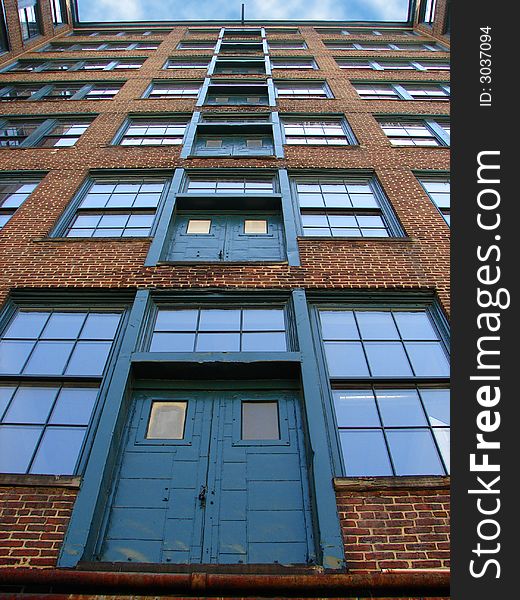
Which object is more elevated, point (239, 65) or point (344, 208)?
point (239, 65)

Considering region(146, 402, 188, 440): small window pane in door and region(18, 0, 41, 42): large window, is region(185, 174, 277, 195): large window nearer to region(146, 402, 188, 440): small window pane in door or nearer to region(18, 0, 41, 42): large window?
region(146, 402, 188, 440): small window pane in door

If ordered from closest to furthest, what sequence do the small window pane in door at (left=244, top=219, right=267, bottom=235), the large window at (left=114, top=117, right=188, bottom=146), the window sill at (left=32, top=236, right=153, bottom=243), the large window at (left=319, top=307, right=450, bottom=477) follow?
the large window at (left=319, top=307, right=450, bottom=477) → the window sill at (left=32, top=236, right=153, bottom=243) → the small window pane in door at (left=244, top=219, right=267, bottom=235) → the large window at (left=114, top=117, right=188, bottom=146)

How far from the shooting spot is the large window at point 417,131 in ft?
45.2

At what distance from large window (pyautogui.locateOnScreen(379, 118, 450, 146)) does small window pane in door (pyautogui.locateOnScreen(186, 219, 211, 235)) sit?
19.7ft

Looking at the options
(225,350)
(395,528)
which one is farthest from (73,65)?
(395,528)

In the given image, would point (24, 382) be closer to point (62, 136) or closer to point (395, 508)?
point (395, 508)

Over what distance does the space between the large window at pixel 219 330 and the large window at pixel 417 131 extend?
7.91 m

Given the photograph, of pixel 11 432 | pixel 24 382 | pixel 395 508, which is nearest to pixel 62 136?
pixel 24 382

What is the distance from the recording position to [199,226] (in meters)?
10.1

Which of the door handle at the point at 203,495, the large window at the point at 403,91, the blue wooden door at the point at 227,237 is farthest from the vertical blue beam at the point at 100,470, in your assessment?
the large window at the point at 403,91

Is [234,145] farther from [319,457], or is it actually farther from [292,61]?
[292,61]

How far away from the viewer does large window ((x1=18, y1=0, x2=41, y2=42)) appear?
24.4 metres

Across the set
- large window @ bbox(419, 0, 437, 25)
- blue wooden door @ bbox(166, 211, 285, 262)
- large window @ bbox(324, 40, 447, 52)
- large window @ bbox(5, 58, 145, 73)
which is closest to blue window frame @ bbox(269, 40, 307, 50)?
large window @ bbox(324, 40, 447, 52)

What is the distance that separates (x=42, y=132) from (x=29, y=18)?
16.1 m
